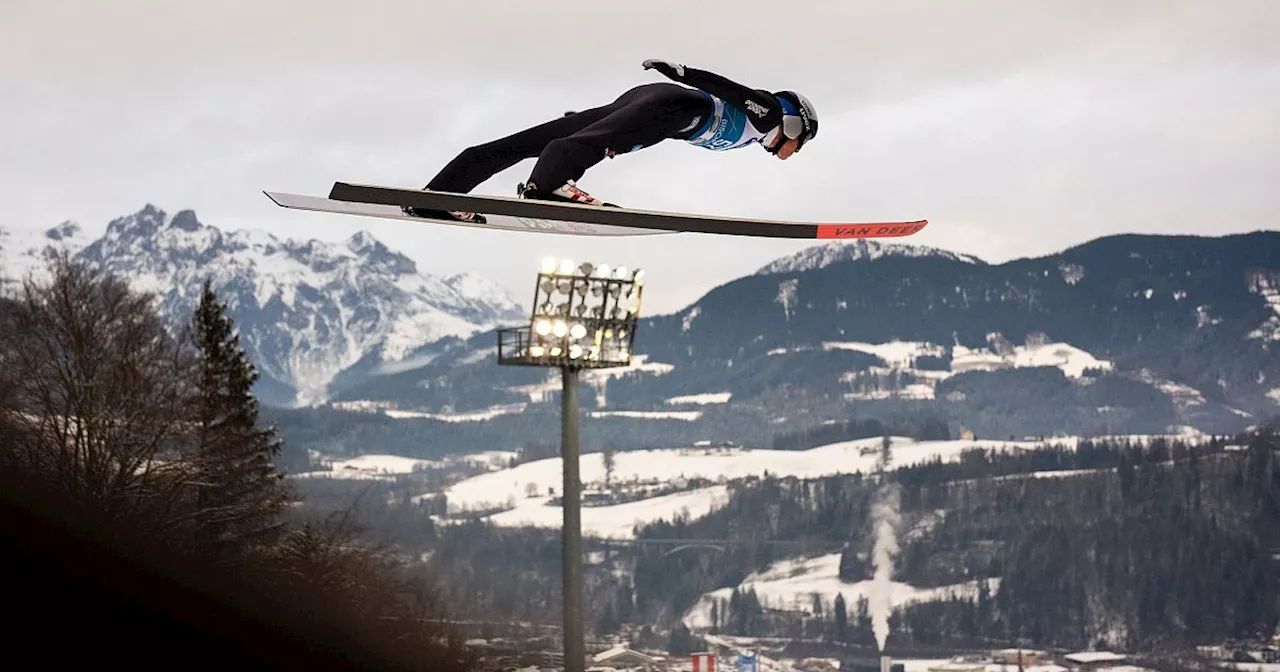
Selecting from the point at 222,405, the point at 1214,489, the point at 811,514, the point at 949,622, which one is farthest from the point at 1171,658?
the point at 222,405

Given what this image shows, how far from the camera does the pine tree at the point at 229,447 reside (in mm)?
31906

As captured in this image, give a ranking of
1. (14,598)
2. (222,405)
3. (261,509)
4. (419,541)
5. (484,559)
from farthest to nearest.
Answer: (484,559), (419,541), (222,405), (261,509), (14,598)

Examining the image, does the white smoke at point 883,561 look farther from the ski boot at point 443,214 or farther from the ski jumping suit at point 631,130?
the ski jumping suit at point 631,130

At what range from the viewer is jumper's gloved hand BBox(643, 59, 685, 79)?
29.9ft

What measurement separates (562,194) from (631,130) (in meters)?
0.60

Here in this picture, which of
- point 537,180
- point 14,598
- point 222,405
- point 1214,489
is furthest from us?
point 1214,489

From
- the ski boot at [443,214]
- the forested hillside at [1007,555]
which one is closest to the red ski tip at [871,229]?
the ski boot at [443,214]

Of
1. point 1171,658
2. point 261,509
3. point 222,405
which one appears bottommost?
point 1171,658

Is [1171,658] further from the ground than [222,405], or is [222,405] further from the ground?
[222,405]

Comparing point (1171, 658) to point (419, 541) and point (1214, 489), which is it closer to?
point (1214, 489)

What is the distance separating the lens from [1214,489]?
18350 cm

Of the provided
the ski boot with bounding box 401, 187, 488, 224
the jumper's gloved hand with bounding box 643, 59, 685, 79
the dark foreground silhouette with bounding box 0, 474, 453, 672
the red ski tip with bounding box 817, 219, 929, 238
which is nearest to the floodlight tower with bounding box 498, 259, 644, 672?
the dark foreground silhouette with bounding box 0, 474, 453, 672

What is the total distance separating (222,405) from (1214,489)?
551ft

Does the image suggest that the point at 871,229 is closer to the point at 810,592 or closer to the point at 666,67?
the point at 666,67
